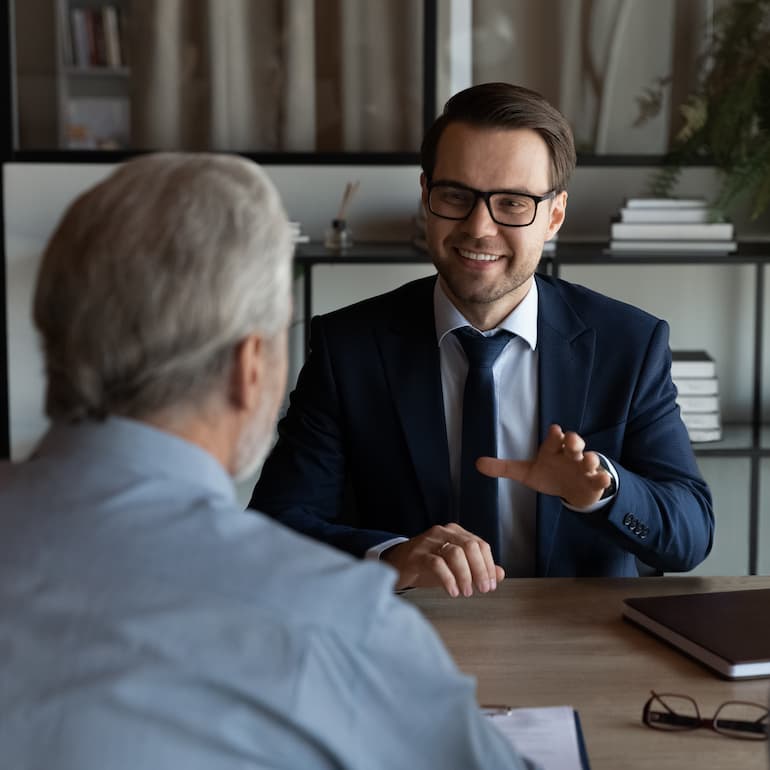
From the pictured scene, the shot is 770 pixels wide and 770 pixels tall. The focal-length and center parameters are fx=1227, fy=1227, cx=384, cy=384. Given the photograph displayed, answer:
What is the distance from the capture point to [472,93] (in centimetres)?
204

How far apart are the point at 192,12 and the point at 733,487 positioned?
2301 mm

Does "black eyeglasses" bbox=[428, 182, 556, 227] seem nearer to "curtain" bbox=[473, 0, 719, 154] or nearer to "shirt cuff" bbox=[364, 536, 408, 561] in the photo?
"shirt cuff" bbox=[364, 536, 408, 561]

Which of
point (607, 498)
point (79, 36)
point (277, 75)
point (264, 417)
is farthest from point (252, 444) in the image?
point (79, 36)

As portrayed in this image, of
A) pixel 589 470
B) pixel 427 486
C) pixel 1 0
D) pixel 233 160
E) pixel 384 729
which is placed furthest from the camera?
pixel 1 0

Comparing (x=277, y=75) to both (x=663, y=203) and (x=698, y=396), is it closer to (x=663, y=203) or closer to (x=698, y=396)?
(x=663, y=203)

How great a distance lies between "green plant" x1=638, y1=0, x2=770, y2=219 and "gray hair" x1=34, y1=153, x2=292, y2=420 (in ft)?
9.37

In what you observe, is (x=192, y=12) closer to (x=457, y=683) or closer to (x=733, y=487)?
(x=733, y=487)

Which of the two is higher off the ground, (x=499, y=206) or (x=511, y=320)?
(x=499, y=206)

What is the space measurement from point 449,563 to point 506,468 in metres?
0.18

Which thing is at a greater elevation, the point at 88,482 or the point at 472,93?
the point at 472,93

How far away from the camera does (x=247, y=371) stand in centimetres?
94

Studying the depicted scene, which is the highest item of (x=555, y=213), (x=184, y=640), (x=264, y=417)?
(x=555, y=213)

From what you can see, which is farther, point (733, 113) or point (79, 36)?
point (79, 36)

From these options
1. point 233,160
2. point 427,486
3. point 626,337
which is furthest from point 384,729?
point 626,337
